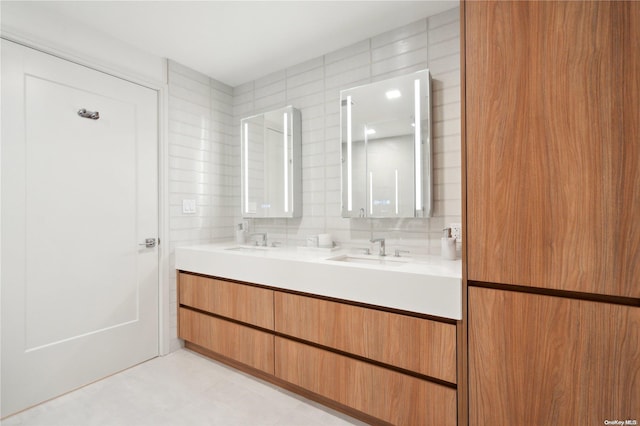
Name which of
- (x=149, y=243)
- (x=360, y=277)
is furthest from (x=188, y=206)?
(x=360, y=277)

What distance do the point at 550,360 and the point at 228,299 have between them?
187cm

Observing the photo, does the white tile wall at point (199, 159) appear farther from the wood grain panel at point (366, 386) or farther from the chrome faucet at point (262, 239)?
the wood grain panel at point (366, 386)

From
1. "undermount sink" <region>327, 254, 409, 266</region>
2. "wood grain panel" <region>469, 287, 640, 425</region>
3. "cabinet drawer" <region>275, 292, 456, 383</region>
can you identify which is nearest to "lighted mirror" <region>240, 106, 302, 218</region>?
"undermount sink" <region>327, 254, 409, 266</region>

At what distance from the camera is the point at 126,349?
229 centimetres

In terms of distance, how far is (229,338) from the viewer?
7.29 ft

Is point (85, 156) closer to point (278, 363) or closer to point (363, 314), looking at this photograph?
point (278, 363)

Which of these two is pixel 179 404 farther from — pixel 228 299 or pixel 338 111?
pixel 338 111

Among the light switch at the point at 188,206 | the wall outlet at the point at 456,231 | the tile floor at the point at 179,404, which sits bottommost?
the tile floor at the point at 179,404

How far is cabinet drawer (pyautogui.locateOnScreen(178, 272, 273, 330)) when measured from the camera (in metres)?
Result: 2.01

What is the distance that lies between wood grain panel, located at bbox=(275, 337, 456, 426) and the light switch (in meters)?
1.41

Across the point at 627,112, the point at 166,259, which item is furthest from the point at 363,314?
the point at 166,259

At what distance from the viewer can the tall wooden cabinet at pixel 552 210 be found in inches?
40.1

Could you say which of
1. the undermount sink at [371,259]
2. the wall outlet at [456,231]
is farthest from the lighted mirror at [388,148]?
the undermount sink at [371,259]

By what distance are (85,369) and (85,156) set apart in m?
1.45
